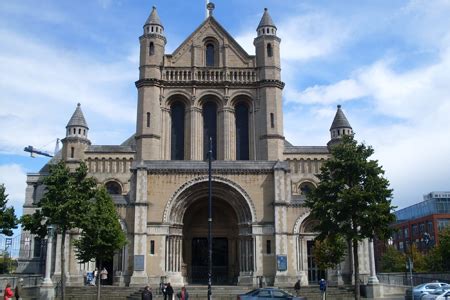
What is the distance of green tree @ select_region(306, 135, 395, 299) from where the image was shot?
2773 centimetres

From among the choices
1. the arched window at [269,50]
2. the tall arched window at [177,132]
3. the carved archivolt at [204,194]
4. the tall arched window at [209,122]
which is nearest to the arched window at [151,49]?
the tall arched window at [177,132]

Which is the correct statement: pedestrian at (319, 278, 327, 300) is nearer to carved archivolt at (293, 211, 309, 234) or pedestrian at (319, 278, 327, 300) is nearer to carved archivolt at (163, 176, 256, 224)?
carved archivolt at (293, 211, 309, 234)

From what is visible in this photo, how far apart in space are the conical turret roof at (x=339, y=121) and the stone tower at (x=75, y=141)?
2433 cm

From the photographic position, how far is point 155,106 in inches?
1743

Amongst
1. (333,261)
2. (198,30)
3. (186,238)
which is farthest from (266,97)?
(333,261)

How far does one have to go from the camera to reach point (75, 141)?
4747 cm

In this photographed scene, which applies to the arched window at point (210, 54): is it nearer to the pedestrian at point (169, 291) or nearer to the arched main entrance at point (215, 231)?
the arched main entrance at point (215, 231)

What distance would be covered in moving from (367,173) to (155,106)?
2198 cm

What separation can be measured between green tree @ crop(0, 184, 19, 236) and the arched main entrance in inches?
490

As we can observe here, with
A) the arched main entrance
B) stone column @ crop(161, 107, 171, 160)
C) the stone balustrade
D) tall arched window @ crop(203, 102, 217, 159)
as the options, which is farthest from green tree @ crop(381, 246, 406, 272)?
stone column @ crop(161, 107, 171, 160)

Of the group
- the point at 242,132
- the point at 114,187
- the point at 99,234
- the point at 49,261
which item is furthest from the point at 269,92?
the point at 49,261

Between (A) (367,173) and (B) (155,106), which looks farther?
(B) (155,106)

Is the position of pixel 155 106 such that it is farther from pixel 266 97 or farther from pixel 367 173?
pixel 367 173

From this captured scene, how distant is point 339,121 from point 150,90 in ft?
61.1
